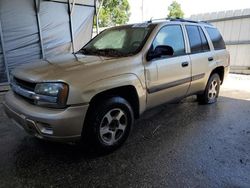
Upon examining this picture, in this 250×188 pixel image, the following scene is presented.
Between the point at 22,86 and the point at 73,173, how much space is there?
1246 mm

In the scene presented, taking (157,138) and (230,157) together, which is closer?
(230,157)

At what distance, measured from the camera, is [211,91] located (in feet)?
17.1

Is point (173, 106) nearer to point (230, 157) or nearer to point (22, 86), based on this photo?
point (230, 157)

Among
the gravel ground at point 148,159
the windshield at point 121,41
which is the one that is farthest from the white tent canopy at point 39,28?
the windshield at point 121,41

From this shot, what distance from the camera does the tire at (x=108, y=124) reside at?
2.83m

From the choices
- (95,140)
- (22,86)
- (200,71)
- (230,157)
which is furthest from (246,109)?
(22,86)

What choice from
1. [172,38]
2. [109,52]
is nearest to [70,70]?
[109,52]

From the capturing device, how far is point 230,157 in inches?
119

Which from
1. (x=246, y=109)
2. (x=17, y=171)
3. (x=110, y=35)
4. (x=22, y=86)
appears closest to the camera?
(x=17, y=171)

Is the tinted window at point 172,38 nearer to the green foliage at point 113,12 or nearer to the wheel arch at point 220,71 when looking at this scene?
the wheel arch at point 220,71

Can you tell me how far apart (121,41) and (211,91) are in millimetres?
2539

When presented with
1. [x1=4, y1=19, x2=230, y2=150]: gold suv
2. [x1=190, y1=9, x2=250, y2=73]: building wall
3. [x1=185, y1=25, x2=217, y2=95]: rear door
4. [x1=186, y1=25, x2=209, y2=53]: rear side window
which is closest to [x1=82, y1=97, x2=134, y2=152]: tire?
[x1=4, y1=19, x2=230, y2=150]: gold suv

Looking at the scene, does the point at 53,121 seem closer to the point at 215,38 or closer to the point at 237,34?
the point at 215,38

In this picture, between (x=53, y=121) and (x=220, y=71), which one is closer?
(x=53, y=121)
